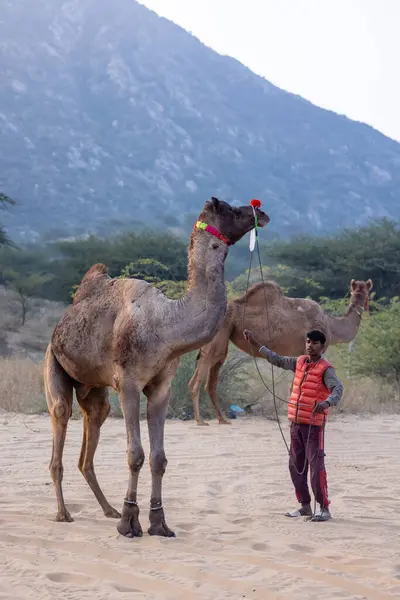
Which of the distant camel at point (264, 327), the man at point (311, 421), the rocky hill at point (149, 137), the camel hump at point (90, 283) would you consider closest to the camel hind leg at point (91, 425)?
the camel hump at point (90, 283)

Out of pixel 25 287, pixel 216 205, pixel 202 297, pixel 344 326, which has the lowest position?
pixel 202 297

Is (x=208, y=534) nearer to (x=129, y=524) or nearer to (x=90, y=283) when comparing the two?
(x=129, y=524)

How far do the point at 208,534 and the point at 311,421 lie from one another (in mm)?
1293

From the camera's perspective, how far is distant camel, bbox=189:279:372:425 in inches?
535

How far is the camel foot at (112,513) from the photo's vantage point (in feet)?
23.5

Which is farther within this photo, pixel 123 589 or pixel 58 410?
pixel 58 410

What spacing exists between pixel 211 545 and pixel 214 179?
90218 mm

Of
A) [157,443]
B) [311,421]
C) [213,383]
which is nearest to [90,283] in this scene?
[157,443]

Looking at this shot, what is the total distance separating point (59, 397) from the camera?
7.26 meters

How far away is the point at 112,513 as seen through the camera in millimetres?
7203

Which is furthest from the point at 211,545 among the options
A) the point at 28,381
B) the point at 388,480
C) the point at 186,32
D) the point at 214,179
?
the point at 186,32

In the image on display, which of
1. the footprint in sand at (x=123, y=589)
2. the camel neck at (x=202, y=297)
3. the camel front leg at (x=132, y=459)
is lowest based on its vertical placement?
the footprint in sand at (x=123, y=589)

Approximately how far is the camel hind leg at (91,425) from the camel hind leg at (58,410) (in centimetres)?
18

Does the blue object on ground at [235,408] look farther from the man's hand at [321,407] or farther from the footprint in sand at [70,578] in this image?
the footprint in sand at [70,578]
